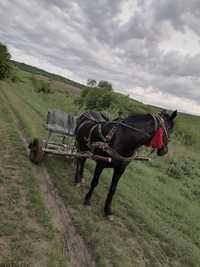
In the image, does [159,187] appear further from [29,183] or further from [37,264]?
[37,264]

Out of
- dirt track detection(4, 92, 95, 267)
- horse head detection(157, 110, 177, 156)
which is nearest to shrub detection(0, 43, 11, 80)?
dirt track detection(4, 92, 95, 267)

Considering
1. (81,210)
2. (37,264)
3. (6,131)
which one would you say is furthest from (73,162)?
(37,264)

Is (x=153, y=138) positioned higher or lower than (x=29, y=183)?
higher

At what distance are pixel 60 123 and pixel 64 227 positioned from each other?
13.8 ft

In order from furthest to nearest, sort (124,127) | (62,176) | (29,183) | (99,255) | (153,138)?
1. (62,176)
2. (29,183)
3. (124,127)
4. (153,138)
5. (99,255)

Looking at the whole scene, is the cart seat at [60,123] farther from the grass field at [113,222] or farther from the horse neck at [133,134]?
the horse neck at [133,134]

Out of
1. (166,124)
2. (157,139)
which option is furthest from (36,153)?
(166,124)

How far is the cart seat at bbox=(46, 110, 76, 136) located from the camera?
24.2 feet

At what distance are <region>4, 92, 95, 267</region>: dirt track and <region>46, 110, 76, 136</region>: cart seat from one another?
1.88 metres

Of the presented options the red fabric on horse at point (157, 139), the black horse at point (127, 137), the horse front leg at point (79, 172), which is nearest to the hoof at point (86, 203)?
the black horse at point (127, 137)

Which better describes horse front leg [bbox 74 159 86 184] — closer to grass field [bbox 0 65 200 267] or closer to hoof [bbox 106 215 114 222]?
grass field [bbox 0 65 200 267]

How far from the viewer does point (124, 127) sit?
443 cm

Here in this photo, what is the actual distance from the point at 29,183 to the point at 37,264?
7.81ft

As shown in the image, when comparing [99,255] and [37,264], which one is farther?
[99,255]
